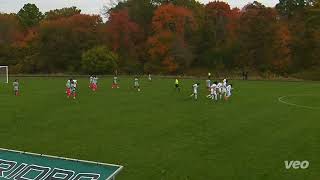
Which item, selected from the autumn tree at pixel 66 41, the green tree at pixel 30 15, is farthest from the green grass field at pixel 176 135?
the green tree at pixel 30 15

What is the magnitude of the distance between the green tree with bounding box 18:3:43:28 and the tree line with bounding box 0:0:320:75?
14917 mm

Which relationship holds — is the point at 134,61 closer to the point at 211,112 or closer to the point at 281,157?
the point at 211,112

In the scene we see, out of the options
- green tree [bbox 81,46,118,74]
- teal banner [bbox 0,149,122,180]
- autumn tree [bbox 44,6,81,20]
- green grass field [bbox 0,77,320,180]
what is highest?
autumn tree [bbox 44,6,81,20]

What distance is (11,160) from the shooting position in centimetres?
1432

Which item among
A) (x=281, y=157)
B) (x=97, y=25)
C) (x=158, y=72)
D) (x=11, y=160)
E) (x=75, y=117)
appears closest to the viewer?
(x=11, y=160)

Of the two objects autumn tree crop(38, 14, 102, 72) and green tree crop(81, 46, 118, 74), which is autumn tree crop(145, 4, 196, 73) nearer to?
green tree crop(81, 46, 118, 74)

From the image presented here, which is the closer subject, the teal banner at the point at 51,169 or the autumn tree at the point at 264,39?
the teal banner at the point at 51,169

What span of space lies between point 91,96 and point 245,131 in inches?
877

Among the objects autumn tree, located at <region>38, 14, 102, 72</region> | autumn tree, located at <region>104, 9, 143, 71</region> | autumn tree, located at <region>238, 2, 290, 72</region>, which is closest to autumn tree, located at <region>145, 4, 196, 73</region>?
autumn tree, located at <region>104, 9, 143, 71</region>

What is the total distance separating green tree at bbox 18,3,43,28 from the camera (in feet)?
405

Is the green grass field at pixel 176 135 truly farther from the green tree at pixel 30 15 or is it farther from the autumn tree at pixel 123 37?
the green tree at pixel 30 15

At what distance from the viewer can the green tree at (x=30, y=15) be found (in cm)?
12331

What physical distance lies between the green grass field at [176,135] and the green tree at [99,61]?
5045cm

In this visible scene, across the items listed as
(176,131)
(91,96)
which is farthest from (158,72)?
(176,131)
